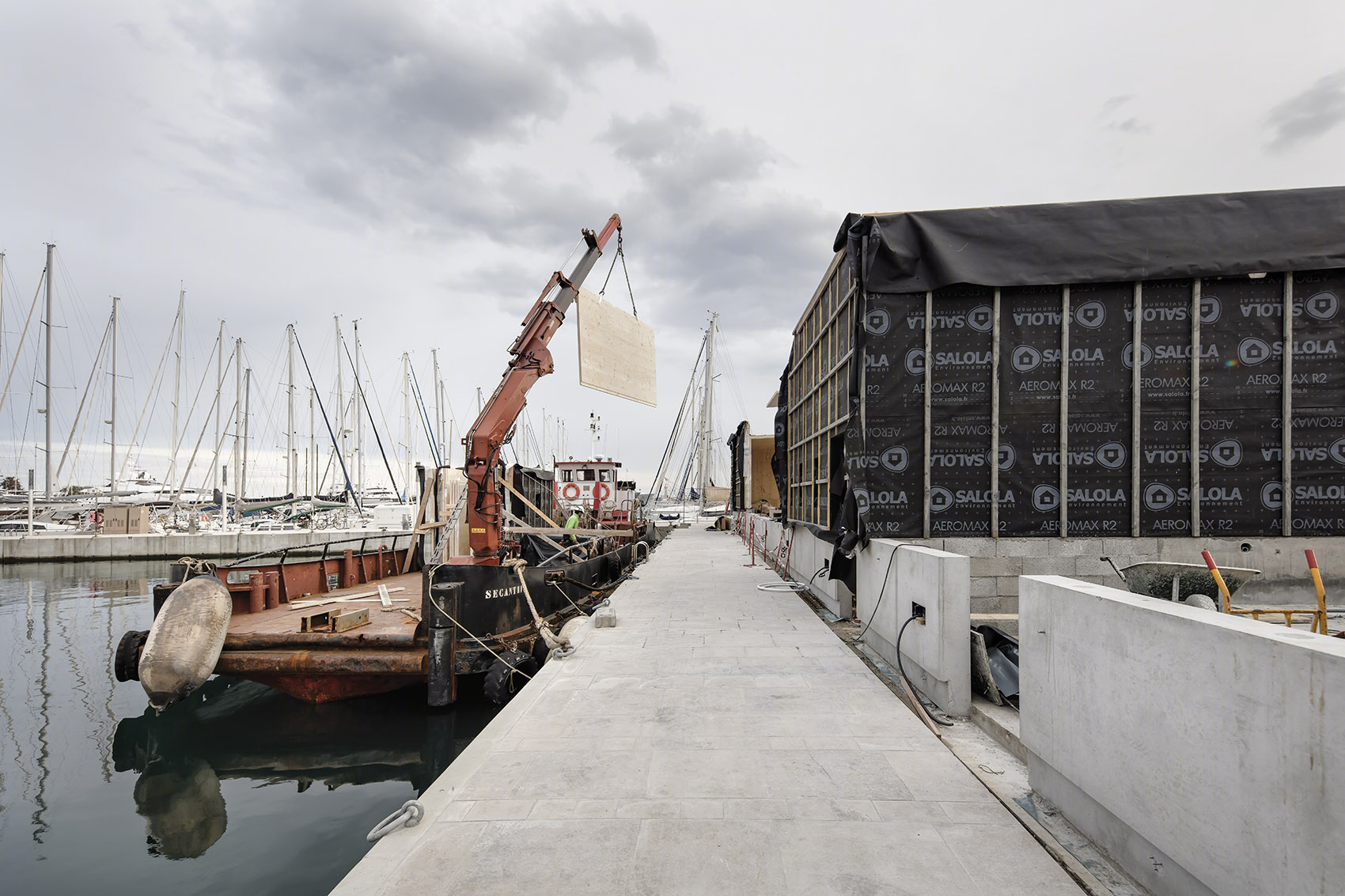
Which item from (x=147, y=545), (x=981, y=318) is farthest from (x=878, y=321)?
(x=147, y=545)

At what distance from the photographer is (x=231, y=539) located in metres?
32.6

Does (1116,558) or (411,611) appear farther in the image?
(411,611)

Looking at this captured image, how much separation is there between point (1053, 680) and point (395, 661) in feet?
23.2

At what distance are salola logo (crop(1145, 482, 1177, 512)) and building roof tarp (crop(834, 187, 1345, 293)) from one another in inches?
95.3

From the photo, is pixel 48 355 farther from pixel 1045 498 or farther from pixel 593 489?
pixel 1045 498

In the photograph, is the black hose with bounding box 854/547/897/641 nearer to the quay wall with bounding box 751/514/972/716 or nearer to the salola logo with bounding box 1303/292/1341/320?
the quay wall with bounding box 751/514/972/716

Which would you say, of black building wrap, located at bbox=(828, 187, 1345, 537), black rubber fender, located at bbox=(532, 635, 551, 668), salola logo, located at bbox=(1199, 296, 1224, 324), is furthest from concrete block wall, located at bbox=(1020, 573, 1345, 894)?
black rubber fender, located at bbox=(532, 635, 551, 668)

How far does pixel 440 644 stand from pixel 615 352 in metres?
5.95

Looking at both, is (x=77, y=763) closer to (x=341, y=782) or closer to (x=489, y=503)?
(x=341, y=782)

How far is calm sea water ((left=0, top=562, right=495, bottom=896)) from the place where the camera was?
5.12 m

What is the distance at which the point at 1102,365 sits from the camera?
24.7 ft

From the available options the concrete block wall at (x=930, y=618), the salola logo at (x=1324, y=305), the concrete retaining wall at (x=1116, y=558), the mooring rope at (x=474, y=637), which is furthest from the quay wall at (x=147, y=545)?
the salola logo at (x=1324, y=305)

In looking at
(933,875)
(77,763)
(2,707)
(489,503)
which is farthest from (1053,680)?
(2,707)

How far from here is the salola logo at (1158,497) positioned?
7.45 meters
